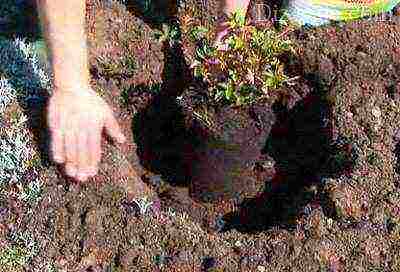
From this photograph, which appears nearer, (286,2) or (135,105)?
(135,105)

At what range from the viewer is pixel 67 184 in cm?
222

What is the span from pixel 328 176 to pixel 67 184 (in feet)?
2.55

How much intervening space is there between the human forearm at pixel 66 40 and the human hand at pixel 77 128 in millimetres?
33

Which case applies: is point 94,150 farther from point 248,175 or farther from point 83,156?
point 248,175

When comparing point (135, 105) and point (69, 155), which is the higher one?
point (69, 155)

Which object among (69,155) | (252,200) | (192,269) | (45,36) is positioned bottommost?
(252,200)

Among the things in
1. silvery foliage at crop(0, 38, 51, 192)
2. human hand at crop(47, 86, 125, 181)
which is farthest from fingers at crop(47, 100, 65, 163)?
silvery foliage at crop(0, 38, 51, 192)

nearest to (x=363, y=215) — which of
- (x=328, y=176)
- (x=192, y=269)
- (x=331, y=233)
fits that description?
(x=331, y=233)

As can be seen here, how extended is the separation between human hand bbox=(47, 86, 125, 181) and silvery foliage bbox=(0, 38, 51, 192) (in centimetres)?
15

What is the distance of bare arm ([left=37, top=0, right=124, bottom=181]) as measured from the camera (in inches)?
80.0

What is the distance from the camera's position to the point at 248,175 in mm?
2686

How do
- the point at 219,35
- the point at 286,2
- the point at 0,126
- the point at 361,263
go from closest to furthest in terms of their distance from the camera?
the point at 361,263 → the point at 0,126 → the point at 219,35 → the point at 286,2

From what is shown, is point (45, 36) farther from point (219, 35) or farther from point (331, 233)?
point (331, 233)

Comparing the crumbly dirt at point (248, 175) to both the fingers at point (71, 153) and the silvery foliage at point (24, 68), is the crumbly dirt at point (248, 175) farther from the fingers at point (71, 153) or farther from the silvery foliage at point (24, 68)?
the silvery foliage at point (24, 68)
